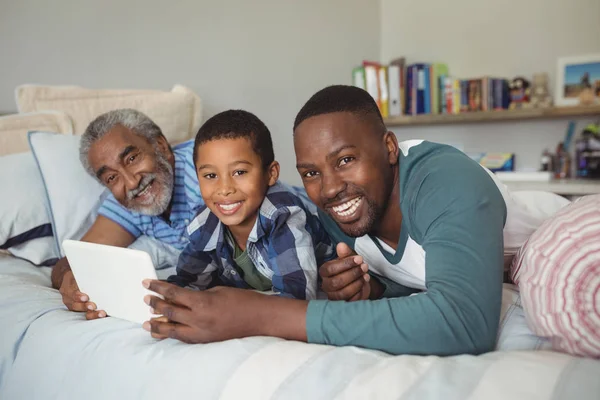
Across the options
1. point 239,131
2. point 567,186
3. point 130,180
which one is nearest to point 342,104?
point 239,131

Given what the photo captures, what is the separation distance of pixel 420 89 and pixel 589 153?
1038 mm

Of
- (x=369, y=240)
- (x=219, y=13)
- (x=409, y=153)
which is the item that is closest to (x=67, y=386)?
(x=369, y=240)

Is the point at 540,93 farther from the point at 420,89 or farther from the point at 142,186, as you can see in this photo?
the point at 142,186

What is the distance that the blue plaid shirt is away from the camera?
1082 millimetres

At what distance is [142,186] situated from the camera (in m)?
1.50

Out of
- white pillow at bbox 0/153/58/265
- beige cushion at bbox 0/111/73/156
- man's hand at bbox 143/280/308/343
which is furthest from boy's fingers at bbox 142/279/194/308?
beige cushion at bbox 0/111/73/156

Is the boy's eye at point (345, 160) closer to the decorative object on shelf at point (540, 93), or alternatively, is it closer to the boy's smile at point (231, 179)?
the boy's smile at point (231, 179)

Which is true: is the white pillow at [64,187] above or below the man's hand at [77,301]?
above

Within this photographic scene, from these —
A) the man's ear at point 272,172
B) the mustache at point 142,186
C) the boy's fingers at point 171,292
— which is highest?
the man's ear at point 272,172

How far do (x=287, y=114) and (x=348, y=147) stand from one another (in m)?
2.15

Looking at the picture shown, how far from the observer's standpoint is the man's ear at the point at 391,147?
1.03 m

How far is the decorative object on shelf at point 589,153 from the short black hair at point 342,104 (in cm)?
232

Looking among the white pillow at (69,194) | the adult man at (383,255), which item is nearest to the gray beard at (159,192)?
the white pillow at (69,194)

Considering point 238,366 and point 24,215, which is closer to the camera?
point 238,366
